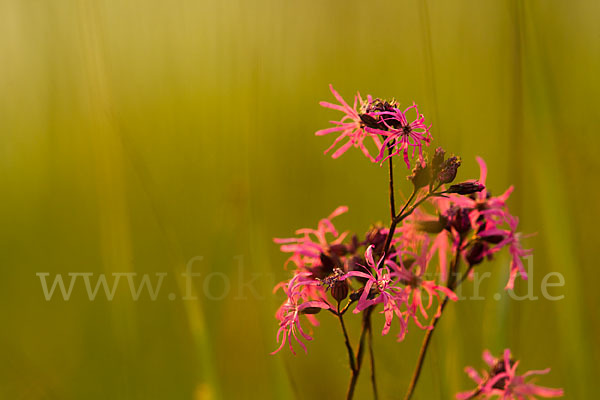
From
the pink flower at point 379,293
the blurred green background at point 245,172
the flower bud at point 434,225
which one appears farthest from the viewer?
the blurred green background at point 245,172

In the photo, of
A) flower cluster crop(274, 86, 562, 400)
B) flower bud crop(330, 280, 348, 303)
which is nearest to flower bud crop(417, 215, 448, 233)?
flower cluster crop(274, 86, 562, 400)

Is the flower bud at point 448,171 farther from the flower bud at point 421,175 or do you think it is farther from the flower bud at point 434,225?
the flower bud at point 434,225

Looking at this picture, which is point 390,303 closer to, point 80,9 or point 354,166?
point 80,9

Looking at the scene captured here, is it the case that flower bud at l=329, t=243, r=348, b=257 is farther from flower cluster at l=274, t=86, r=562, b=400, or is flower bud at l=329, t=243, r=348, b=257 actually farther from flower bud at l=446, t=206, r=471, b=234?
flower bud at l=446, t=206, r=471, b=234

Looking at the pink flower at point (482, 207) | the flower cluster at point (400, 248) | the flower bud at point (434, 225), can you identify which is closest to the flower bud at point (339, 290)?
the flower cluster at point (400, 248)

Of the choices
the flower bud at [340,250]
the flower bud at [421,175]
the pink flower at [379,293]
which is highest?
the flower bud at [421,175]

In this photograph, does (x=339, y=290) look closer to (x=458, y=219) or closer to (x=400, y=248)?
(x=400, y=248)
